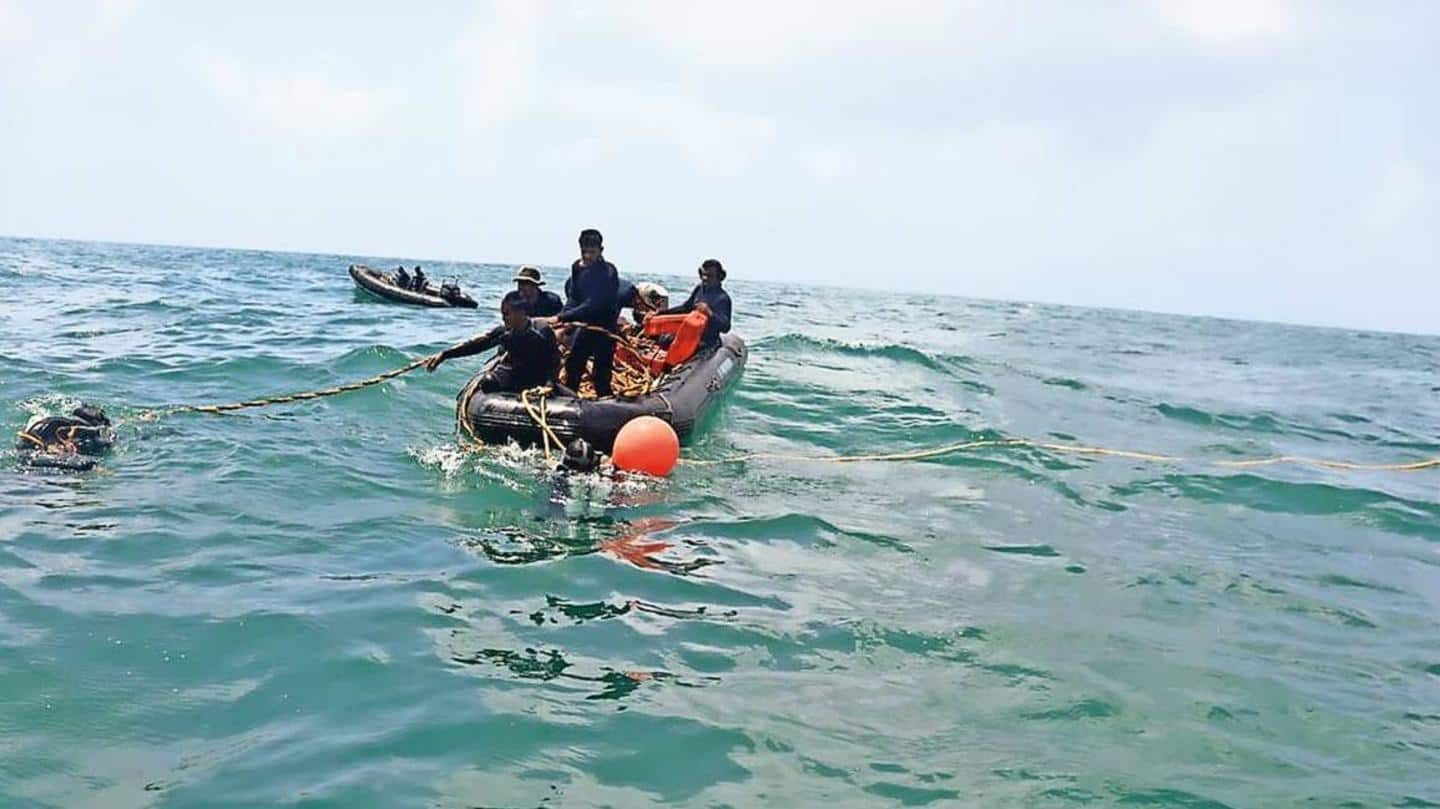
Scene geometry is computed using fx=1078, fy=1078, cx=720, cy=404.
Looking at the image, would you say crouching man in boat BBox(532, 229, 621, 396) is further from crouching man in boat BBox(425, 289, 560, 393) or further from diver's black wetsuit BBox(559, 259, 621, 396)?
crouching man in boat BBox(425, 289, 560, 393)

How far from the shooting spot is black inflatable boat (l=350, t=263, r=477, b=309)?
27234 mm

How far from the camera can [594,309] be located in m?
10.4

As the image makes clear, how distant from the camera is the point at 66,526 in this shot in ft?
24.0

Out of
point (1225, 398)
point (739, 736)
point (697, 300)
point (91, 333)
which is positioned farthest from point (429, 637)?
point (1225, 398)

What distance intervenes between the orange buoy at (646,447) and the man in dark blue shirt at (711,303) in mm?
3324

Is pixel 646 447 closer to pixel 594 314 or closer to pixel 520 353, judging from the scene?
pixel 520 353

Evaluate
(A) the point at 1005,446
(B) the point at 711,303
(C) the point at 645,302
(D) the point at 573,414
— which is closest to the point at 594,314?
(D) the point at 573,414

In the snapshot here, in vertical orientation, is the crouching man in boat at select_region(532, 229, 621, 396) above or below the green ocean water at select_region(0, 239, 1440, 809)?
above

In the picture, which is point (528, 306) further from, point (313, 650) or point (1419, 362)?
point (1419, 362)

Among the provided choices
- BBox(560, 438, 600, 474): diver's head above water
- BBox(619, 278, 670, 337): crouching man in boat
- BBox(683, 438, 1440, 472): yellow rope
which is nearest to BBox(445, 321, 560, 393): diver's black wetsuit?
BBox(560, 438, 600, 474): diver's head above water

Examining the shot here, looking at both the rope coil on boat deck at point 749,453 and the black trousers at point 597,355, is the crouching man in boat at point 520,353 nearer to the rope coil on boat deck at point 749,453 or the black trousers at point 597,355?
the rope coil on boat deck at point 749,453

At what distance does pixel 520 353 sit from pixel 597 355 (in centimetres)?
92

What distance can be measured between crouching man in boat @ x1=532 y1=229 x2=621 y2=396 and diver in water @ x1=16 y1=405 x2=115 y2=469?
3.99 metres

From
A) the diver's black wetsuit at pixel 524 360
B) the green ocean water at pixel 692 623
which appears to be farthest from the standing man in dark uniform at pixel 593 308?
the green ocean water at pixel 692 623
